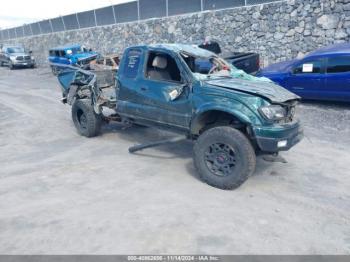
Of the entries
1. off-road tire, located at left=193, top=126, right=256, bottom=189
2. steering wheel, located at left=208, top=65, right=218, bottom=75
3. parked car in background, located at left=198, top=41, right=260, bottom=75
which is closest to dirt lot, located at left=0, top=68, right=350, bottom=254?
off-road tire, located at left=193, top=126, right=256, bottom=189

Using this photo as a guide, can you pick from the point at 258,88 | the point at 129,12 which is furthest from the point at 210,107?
the point at 129,12

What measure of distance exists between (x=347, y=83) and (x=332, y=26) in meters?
3.91

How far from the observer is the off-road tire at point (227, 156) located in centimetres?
465

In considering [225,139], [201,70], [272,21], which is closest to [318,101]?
[272,21]

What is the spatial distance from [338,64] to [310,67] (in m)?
0.75

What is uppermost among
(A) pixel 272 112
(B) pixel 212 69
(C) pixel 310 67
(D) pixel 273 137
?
(B) pixel 212 69

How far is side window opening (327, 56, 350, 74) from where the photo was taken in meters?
9.02

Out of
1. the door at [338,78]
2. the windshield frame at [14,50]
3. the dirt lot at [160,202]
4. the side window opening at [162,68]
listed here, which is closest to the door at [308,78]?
the door at [338,78]

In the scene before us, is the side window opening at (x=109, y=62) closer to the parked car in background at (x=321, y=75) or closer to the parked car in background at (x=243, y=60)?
the parked car in background at (x=243, y=60)

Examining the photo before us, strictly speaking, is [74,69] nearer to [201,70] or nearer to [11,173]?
[11,173]

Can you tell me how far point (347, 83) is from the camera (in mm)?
8953

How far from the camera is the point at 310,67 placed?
9688mm

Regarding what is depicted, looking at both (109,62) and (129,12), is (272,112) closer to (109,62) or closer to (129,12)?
(109,62)

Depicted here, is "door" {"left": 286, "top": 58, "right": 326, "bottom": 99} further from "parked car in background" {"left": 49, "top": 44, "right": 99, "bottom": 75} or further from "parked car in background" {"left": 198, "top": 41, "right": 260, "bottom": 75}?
"parked car in background" {"left": 49, "top": 44, "right": 99, "bottom": 75}
